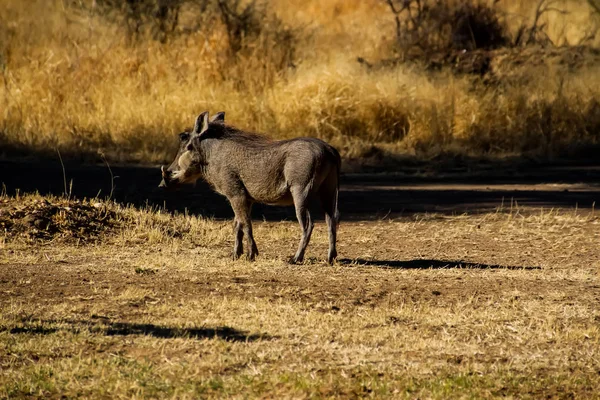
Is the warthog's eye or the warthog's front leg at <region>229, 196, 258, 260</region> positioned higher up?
the warthog's eye

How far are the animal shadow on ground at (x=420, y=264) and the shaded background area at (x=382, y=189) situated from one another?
2.57 meters

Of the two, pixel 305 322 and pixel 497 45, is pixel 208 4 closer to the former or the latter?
pixel 497 45

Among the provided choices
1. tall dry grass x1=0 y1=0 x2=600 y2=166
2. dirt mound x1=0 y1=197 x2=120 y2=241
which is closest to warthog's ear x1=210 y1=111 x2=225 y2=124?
dirt mound x1=0 y1=197 x2=120 y2=241

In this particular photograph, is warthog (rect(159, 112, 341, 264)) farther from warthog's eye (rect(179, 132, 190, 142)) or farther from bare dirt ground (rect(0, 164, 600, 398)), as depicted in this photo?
bare dirt ground (rect(0, 164, 600, 398))

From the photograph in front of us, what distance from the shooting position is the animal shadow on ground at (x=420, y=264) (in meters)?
9.31

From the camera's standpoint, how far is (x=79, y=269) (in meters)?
8.95

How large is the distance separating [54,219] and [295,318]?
13.3ft

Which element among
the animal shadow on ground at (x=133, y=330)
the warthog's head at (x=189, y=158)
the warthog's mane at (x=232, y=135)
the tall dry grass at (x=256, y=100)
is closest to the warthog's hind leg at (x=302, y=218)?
the warthog's mane at (x=232, y=135)

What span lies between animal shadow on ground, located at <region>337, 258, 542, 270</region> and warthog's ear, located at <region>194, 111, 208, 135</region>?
1593mm

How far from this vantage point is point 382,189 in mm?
14227

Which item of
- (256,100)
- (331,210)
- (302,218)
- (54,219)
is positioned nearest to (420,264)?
(331,210)

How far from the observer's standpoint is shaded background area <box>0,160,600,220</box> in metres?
12.7

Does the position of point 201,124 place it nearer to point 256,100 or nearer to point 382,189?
point 382,189

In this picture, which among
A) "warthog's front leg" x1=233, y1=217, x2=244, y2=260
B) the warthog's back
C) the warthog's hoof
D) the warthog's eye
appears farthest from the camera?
the warthog's eye
